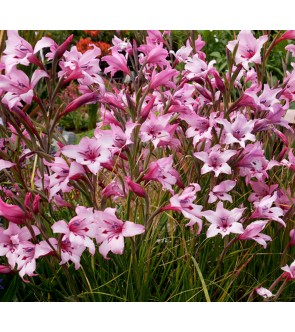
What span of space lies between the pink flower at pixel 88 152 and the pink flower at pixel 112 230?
0.45 ft

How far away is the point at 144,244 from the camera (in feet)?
6.38

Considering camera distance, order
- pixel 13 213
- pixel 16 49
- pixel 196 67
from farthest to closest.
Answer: pixel 196 67 → pixel 16 49 → pixel 13 213

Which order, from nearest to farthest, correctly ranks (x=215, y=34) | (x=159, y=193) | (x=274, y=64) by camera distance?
(x=159, y=193) → (x=274, y=64) → (x=215, y=34)

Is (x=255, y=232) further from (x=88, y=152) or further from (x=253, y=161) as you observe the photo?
(x=88, y=152)

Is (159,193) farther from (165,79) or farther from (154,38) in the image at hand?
(154,38)

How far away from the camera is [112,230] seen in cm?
164

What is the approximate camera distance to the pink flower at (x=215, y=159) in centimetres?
181

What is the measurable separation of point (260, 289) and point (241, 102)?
0.61 meters

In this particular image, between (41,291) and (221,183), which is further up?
(221,183)

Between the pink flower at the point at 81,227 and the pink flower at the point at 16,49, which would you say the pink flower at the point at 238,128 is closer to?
the pink flower at the point at 81,227

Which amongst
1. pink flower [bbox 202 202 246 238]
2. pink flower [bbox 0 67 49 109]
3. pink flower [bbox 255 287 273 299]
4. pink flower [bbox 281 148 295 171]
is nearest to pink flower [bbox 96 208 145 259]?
pink flower [bbox 202 202 246 238]

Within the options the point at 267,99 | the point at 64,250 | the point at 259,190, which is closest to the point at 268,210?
the point at 259,190

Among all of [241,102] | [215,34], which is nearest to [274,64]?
[215,34]

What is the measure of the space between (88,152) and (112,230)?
23cm
